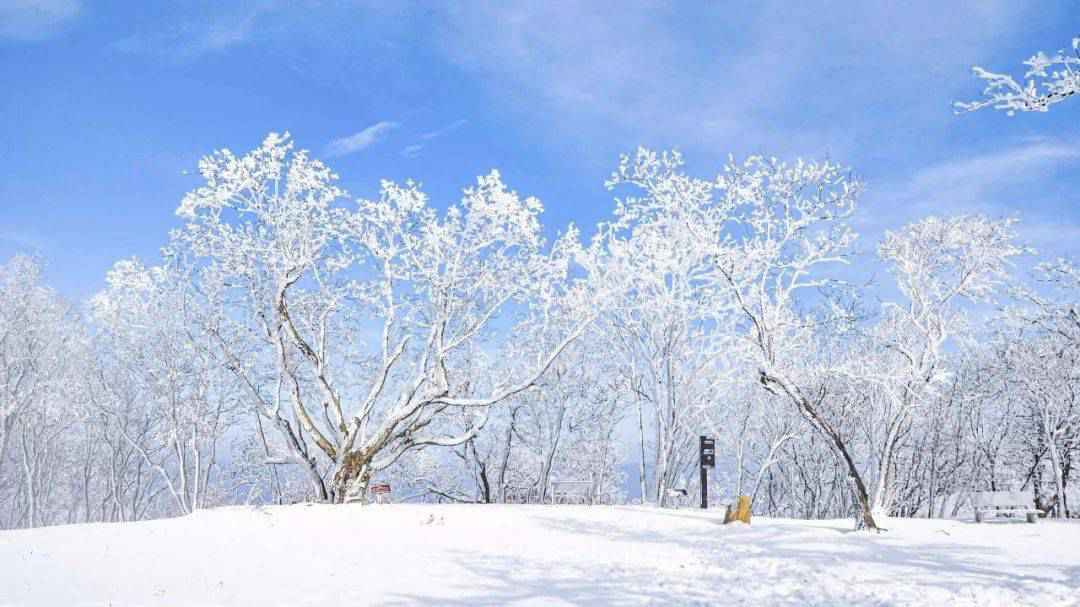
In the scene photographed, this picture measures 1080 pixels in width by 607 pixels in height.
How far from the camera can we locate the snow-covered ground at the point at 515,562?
902 centimetres

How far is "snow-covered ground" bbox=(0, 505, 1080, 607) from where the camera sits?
9.02 metres

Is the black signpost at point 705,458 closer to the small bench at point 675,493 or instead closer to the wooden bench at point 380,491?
the small bench at point 675,493

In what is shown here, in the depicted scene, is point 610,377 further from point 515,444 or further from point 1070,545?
point 1070,545

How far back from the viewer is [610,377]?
1273 inches

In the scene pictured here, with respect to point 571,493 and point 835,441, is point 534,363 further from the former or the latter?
point 835,441

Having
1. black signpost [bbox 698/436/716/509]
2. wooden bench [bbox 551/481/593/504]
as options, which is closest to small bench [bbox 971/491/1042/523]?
black signpost [bbox 698/436/716/509]

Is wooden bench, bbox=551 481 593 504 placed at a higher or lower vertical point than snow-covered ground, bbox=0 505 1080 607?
lower

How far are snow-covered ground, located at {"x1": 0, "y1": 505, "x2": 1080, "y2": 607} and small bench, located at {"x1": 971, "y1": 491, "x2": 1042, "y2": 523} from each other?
0.62 m

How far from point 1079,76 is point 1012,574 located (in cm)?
618

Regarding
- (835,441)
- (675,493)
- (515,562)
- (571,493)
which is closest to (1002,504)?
(835,441)

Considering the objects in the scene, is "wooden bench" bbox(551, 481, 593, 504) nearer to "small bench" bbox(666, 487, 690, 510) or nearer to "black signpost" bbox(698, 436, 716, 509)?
"small bench" bbox(666, 487, 690, 510)

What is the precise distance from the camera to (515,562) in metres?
12.1

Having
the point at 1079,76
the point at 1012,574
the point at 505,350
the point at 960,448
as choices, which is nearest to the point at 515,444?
the point at 505,350

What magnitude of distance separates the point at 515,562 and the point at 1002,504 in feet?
43.4
